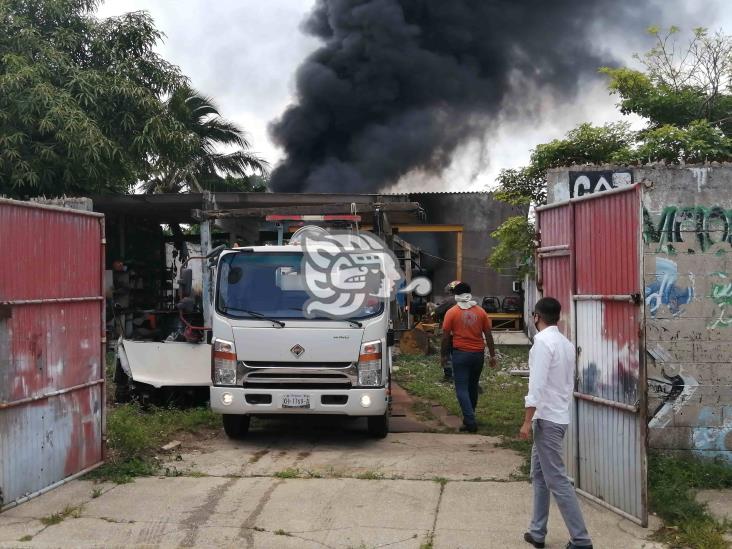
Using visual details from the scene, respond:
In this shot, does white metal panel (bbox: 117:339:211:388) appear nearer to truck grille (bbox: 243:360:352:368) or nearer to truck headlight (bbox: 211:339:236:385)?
truck headlight (bbox: 211:339:236:385)

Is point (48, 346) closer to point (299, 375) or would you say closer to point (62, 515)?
point (62, 515)

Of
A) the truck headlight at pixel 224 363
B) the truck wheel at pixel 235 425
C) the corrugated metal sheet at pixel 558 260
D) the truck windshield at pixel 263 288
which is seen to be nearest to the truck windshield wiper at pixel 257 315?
the truck windshield at pixel 263 288

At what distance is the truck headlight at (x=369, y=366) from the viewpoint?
751 cm

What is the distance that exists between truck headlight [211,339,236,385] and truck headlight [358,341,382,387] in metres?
1.27

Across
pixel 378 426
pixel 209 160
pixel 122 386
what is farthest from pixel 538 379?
pixel 209 160

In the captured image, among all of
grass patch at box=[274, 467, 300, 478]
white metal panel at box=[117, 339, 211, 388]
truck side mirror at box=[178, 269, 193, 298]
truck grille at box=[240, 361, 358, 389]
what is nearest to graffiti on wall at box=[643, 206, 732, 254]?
truck grille at box=[240, 361, 358, 389]

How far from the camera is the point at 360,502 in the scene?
5.82 metres

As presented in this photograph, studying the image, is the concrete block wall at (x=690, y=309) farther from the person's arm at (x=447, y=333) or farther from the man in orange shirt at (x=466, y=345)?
the person's arm at (x=447, y=333)

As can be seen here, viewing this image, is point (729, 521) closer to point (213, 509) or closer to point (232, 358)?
point (213, 509)

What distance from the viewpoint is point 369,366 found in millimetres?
7523

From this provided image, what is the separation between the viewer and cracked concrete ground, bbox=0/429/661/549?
5.01m

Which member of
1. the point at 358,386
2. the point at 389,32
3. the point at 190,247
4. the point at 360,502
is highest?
the point at 389,32

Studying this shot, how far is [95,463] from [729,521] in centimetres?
513

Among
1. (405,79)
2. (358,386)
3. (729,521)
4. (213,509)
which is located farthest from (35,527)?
(405,79)
